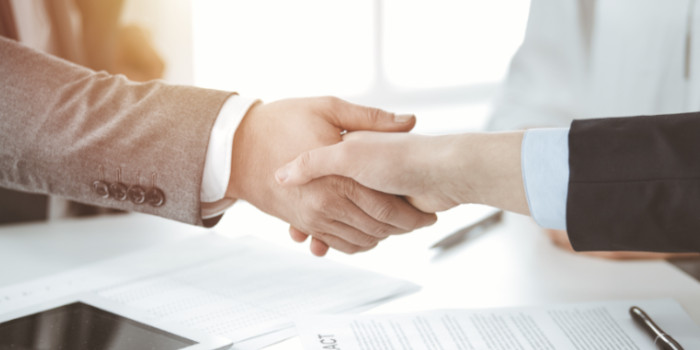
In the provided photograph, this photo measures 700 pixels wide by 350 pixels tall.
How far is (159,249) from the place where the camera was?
120 cm

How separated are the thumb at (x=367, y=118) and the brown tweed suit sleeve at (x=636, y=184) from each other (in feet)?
1.35

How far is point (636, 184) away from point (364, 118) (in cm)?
53

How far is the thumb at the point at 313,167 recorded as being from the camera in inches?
42.9

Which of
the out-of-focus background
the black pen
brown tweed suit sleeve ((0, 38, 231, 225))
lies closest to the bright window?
the out-of-focus background

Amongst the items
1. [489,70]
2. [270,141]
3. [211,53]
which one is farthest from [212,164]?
[489,70]

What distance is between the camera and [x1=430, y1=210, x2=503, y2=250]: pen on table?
1.24 m

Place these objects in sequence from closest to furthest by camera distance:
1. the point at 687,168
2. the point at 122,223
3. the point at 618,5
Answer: the point at 687,168
the point at 122,223
the point at 618,5

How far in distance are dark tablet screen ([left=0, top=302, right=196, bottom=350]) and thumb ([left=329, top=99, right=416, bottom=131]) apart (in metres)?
0.54

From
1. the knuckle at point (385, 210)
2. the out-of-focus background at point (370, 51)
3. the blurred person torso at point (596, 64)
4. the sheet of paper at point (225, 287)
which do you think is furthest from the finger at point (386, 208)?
the out-of-focus background at point (370, 51)

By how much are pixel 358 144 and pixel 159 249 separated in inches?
16.4

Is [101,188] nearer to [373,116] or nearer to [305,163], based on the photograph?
[305,163]

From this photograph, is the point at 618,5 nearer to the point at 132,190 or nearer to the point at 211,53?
the point at 132,190

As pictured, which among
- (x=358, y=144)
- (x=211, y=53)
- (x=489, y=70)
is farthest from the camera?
(x=489, y=70)

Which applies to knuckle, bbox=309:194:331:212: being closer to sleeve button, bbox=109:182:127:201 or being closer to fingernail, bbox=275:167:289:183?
fingernail, bbox=275:167:289:183
